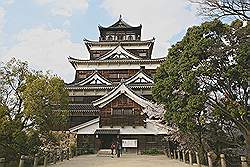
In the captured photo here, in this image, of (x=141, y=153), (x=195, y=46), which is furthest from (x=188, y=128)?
(x=141, y=153)

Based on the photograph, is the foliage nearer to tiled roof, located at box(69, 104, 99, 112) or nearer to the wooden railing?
the wooden railing

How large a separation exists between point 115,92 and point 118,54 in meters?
8.76

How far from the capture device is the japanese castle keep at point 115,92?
35.0 m

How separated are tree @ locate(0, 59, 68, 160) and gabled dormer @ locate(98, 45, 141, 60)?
72.4ft

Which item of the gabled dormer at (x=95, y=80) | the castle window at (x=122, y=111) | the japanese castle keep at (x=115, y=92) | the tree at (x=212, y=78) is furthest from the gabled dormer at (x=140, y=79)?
the tree at (x=212, y=78)

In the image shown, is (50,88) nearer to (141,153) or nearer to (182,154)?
(182,154)

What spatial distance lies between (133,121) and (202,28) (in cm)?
1997

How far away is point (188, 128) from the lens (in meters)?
16.1

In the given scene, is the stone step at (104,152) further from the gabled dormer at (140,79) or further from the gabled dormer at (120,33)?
the gabled dormer at (120,33)

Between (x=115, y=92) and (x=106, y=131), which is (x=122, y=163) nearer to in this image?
(x=106, y=131)

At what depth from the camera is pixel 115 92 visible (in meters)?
35.7

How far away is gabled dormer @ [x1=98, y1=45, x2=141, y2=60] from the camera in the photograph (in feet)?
139

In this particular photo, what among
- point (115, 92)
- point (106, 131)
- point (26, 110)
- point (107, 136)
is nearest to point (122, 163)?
point (26, 110)

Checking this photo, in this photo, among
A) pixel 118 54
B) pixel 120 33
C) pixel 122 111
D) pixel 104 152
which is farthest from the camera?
pixel 120 33
